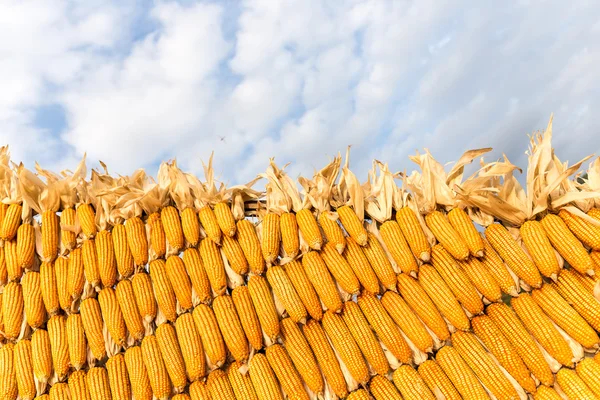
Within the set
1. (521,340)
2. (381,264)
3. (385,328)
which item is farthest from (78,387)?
(521,340)

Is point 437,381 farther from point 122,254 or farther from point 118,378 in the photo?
point 122,254

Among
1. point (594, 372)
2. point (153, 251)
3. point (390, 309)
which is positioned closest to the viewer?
point (594, 372)

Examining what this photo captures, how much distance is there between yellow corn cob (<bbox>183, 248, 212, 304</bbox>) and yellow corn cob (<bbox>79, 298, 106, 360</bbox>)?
0.98m

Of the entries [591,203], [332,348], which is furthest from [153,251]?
[591,203]

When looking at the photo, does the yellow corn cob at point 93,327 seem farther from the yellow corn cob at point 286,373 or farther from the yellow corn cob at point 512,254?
the yellow corn cob at point 512,254

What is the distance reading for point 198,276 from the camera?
382 cm

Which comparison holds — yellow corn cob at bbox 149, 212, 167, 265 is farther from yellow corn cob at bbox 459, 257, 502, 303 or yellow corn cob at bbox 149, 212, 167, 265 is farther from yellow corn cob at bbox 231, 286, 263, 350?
yellow corn cob at bbox 459, 257, 502, 303

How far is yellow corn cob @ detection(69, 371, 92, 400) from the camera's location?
3.79 m

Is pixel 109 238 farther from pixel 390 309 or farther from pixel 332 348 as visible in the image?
pixel 390 309

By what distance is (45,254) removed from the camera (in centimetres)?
412

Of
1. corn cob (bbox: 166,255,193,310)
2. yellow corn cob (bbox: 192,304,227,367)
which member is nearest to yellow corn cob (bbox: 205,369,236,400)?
yellow corn cob (bbox: 192,304,227,367)

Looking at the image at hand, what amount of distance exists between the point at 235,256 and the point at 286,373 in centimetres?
114

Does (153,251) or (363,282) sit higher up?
(153,251)

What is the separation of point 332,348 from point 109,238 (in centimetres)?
242
